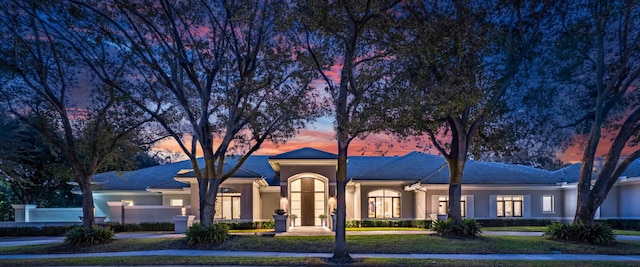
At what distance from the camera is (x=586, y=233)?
65.7 ft

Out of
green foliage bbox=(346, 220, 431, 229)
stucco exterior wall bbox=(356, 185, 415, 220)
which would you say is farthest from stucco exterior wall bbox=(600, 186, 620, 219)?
stucco exterior wall bbox=(356, 185, 415, 220)

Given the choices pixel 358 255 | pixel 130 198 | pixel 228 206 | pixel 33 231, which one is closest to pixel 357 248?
pixel 358 255

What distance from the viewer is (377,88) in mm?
17969

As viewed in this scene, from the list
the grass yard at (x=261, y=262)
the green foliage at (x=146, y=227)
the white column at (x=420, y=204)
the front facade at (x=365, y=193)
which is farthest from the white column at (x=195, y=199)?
the white column at (x=420, y=204)

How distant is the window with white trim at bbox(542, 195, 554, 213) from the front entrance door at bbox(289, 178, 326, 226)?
14.5 m

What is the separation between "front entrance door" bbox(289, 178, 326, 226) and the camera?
31.0m

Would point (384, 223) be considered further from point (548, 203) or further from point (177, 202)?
point (177, 202)

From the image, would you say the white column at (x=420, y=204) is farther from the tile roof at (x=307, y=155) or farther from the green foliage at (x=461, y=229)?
the green foliage at (x=461, y=229)

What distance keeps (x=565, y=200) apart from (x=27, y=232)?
32.7 metres

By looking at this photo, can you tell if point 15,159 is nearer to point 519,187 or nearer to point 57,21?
point 57,21

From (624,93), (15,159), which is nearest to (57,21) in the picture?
(15,159)

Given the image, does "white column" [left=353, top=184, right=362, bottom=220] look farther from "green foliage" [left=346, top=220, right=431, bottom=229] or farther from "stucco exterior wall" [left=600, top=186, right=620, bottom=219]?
"stucco exterior wall" [left=600, top=186, right=620, bottom=219]

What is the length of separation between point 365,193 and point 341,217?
17915 millimetres

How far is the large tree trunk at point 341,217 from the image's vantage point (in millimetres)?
16558
